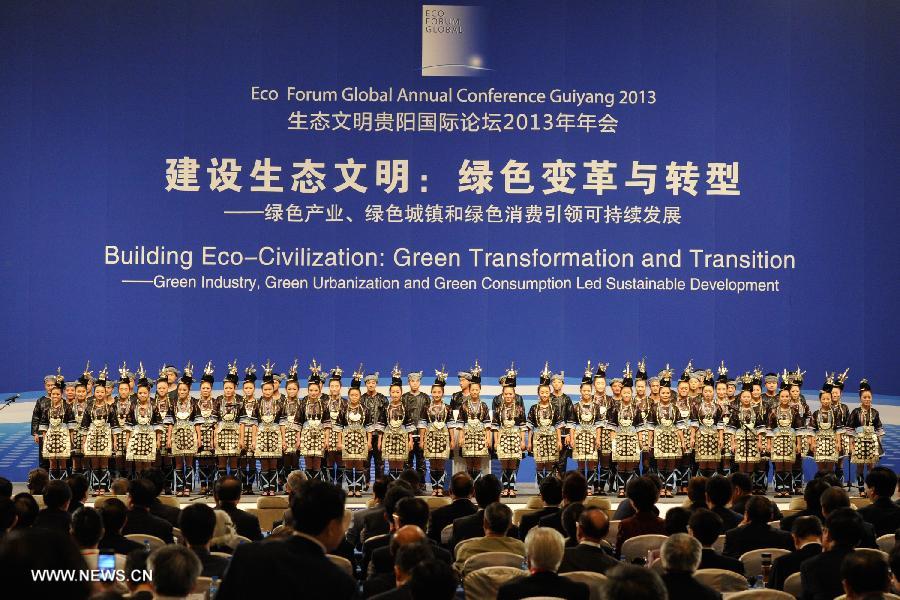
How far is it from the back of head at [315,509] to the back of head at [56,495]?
324 cm

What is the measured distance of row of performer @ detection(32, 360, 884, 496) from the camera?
11.0 meters

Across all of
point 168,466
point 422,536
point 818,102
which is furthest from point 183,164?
point 422,536

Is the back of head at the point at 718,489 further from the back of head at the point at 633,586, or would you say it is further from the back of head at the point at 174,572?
the back of head at the point at 174,572

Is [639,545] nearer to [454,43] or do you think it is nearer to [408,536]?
[408,536]

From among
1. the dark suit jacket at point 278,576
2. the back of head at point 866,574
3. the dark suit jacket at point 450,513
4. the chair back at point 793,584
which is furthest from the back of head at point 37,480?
the back of head at point 866,574

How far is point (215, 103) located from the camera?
1307 cm

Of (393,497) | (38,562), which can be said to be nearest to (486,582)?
(393,497)

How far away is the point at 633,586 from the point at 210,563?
94.6 inches

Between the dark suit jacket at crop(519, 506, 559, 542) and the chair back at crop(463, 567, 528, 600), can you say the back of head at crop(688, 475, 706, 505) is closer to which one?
the dark suit jacket at crop(519, 506, 559, 542)

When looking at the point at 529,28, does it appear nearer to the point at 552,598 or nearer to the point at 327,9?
the point at 327,9

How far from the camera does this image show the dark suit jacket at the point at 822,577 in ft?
15.1

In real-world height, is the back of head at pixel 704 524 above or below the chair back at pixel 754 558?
above

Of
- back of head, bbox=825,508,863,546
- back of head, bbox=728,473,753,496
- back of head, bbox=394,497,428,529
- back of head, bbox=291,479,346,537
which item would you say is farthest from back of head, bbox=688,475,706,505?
back of head, bbox=291,479,346,537

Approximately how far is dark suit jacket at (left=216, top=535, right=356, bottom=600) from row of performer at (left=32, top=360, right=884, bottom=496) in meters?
8.09
